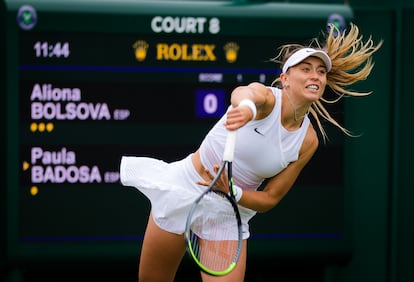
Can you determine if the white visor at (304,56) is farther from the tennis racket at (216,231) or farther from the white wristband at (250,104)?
the tennis racket at (216,231)

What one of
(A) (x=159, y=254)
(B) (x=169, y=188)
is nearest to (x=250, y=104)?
(B) (x=169, y=188)

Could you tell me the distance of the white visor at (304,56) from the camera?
4.46 metres

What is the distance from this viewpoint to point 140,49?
6.27 metres

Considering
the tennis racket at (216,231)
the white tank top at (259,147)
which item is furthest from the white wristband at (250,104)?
the tennis racket at (216,231)

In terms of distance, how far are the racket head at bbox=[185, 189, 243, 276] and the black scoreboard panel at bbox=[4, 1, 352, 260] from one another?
1579 millimetres

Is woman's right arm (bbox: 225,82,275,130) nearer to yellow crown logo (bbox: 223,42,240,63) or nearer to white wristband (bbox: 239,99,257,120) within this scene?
white wristband (bbox: 239,99,257,120)

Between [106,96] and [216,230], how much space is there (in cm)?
178

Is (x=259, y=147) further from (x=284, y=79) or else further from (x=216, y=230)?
(x=216, y=230)

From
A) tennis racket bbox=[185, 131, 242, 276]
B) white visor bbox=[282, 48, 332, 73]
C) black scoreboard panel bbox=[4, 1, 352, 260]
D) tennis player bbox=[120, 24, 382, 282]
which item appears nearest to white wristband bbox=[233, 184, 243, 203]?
tennis player bbox=[120, 24, 382, 282]

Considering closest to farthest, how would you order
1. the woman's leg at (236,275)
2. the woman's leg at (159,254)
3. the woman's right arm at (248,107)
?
the woman's right arm at (248,107) < the woman's leg at (236,275) < the woman's leg at (159,254)

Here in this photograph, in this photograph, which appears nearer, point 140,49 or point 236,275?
point 236,275

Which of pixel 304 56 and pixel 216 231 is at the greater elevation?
pixel 304 56

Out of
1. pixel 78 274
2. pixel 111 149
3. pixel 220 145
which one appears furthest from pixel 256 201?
pixel 78 274

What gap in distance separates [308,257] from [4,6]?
2296 millimetres
